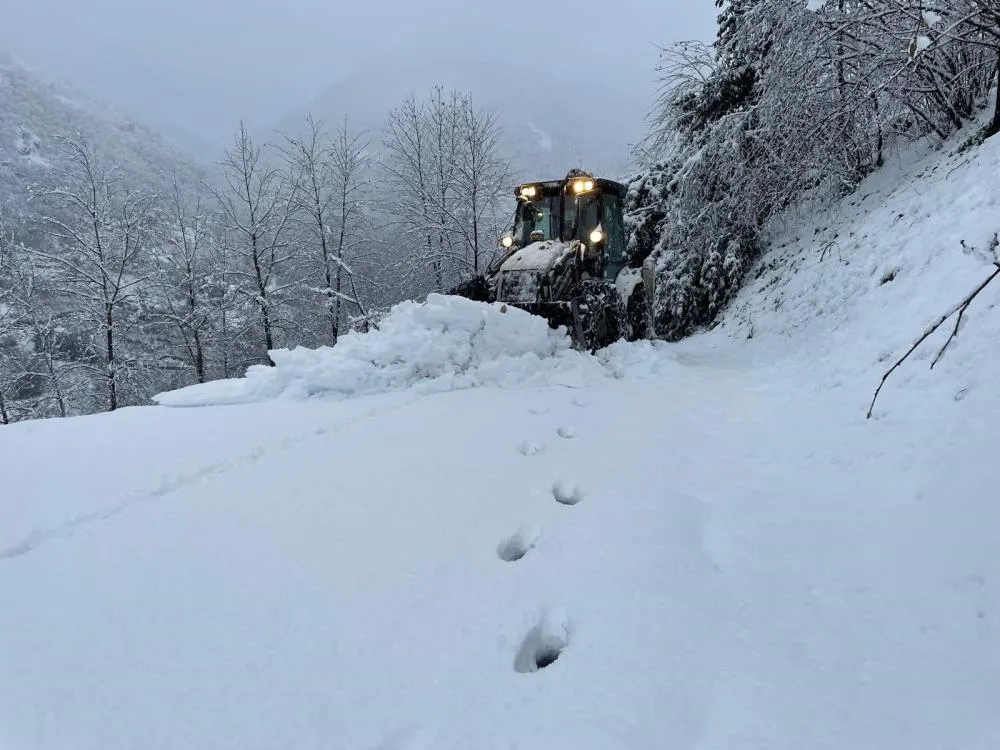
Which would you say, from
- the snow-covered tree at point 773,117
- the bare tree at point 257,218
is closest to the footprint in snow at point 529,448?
the snow-covered tree at point 773,117

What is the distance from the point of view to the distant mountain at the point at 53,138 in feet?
100

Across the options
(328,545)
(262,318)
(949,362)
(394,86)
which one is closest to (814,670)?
(328,545)

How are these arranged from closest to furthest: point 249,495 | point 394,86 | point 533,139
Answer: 1. point 249,495
2. point 533,139
3. point 394,86

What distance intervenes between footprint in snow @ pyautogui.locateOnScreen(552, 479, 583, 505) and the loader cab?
5999 millimetres

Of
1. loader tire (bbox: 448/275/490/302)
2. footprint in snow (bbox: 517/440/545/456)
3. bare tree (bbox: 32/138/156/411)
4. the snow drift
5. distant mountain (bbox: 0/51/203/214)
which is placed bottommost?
footprint in snow (bbox: 517/440/545/456)

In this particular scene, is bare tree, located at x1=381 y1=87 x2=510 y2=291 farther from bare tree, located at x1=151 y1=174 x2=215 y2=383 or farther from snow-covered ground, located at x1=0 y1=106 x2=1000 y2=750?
snow-covered ground, located at x1=0 y1=106 x2=1000 y2=750

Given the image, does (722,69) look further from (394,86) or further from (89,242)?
(394,86)

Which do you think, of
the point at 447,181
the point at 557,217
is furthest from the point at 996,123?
the point at 447,181

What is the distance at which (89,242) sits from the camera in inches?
662

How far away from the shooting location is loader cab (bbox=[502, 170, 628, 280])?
29.5ft

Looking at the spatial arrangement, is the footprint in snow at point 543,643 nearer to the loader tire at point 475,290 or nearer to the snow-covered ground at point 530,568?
the snow-covered ground at point 530,568

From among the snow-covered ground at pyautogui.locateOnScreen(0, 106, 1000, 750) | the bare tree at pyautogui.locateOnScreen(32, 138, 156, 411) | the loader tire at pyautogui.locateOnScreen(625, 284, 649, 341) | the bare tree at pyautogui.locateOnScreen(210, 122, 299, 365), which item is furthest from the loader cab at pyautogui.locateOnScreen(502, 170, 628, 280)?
the bare tree at pyautogui.locateOnScreen(32, 138, 156, 411)

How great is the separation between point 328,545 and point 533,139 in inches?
2717

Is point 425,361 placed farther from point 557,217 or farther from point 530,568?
point 557,217
